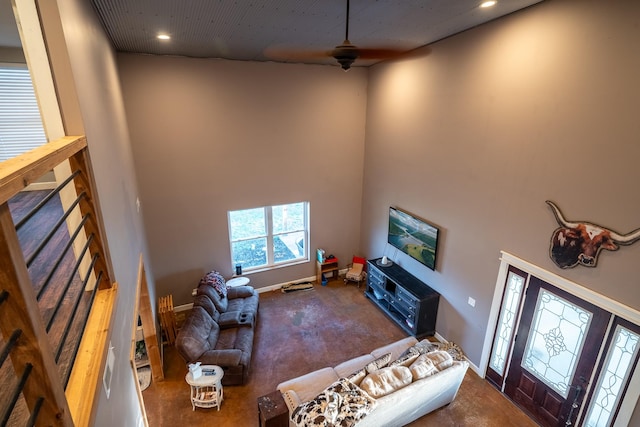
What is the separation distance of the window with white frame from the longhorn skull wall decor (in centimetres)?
444

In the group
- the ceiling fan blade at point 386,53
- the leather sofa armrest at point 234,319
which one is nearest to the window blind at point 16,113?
the leather sofa armrest at point 234,319

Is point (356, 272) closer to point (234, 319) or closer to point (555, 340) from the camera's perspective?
point (234, 319)

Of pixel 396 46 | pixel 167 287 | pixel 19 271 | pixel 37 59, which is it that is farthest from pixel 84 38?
pixel 167 287

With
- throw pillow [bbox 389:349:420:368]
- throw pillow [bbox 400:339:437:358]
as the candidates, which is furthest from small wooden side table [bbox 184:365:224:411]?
throw pillow [bbox 400:339:437:358]

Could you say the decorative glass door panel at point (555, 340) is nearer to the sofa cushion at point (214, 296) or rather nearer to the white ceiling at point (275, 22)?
the white ceiling at point (275, 22)

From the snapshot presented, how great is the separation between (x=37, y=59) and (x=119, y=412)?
2177 mm

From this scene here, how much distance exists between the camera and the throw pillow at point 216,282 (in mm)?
5649

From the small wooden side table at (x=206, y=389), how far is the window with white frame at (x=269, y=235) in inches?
103

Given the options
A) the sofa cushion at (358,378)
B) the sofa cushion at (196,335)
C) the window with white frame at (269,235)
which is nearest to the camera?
the sofa cushion at (358,378)

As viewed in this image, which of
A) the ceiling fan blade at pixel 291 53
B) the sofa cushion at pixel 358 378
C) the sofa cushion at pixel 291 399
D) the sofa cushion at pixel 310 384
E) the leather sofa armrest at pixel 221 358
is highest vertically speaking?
the ceiling fan blade at pixel 291 53

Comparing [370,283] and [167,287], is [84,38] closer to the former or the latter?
[167,287]

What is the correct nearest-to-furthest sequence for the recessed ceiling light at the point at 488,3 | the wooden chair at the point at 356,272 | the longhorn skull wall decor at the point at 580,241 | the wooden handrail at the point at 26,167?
Answer: 1. the wooden handrail at the point at 26,167
2. the longhorn skull wall decor at the point at 580,241
3. the recessed ceiling light at the point at 488,3
4. the wooden chair at the point at 356,272

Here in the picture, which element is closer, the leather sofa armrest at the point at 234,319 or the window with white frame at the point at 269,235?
the leather sofa armrest at the point at 234,319

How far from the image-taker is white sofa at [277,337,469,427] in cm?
319
